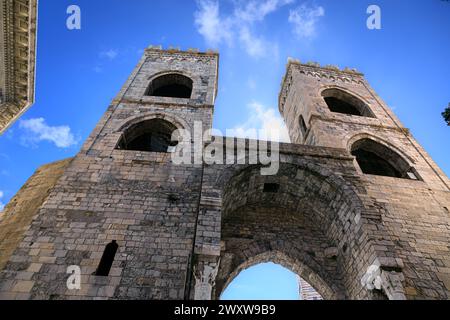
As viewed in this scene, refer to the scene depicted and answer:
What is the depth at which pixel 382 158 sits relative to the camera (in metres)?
10.4

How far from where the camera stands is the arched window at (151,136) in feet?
30.9

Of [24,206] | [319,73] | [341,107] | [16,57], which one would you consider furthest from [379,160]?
[16,57]

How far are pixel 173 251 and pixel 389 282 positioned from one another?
14.0ft

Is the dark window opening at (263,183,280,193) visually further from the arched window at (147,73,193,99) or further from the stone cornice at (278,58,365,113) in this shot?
the stone cornice at (278,58,365,113)

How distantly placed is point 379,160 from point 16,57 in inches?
562

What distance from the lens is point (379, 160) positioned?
1045 centimetres

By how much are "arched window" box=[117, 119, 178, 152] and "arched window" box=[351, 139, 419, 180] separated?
6913mm

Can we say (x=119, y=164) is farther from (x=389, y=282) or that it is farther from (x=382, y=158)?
(x=382, y=158)

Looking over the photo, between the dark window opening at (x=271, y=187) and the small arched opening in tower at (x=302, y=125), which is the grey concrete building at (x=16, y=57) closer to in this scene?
the dark window opening at (x=271, y=187)

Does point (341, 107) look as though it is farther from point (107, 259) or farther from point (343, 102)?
point (107, 259)

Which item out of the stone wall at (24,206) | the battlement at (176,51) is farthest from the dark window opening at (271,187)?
the battlement at (176,51)

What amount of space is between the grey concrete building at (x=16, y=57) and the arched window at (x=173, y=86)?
4.81 metres

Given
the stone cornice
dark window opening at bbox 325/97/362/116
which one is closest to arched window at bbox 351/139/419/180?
dark window opening at bbox 325/97/362/116
